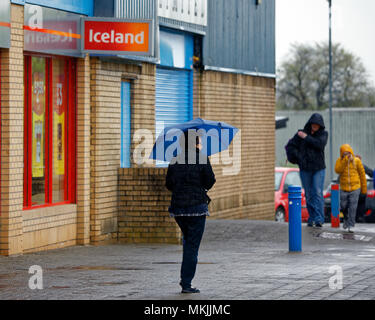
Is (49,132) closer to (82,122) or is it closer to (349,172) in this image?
(82,122)

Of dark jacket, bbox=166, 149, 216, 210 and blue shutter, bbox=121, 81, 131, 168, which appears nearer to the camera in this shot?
dark jacket, bbox=166, 149, 216, 210

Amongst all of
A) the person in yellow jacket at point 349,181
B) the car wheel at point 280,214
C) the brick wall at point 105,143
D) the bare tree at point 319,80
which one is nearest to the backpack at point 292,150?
the person in yellow jacket at point 349,181

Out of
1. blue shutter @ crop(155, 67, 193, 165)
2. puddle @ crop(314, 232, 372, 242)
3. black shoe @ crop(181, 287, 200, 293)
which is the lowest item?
puddle @ crop(314, 232, 372, 242)

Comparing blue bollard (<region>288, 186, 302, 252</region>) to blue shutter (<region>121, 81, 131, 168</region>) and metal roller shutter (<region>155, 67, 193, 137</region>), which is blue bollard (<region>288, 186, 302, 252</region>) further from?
metal roller shutter (<region>155, 67, 193, 137</region>)

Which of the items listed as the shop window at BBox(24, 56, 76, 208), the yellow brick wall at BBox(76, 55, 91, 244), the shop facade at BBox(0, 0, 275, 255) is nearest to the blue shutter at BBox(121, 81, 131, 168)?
the shop facade at BBox(0, 0, 275, 255)

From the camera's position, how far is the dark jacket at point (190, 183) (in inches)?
387

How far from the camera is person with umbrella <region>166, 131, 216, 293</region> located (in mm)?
9812

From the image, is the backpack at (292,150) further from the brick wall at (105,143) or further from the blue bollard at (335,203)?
the brick wall at (105,143)

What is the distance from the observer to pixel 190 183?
9.86 metres

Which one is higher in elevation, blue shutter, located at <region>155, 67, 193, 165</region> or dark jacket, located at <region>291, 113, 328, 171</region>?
blue shutter, located at <region>155, 67, 193, 165</region>

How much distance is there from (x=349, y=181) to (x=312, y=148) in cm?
111

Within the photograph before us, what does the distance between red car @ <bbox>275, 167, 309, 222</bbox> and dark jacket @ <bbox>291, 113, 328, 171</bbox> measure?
Answer: 6.88 metres
